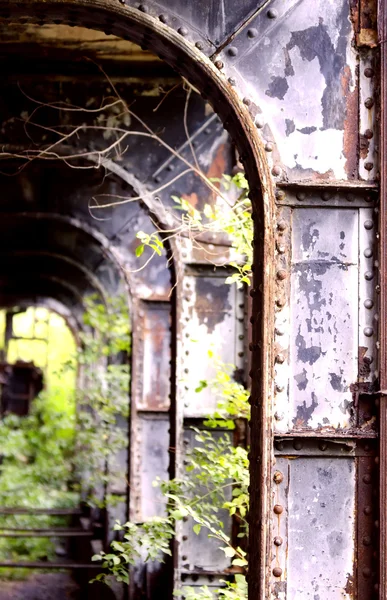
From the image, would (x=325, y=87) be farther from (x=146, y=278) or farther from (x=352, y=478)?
(x=146, y=278)

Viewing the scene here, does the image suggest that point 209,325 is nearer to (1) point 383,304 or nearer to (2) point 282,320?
(2) point 282,320

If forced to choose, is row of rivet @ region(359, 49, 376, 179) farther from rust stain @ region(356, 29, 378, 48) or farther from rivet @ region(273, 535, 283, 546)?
rivet @ region(273, 535, 283, 546)

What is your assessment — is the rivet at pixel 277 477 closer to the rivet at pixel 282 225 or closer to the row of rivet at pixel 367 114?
the rivet at pixel 282 225

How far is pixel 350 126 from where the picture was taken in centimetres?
471

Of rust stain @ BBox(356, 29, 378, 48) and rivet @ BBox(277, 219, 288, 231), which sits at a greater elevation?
rust stain @ BBox(356, 29, 378, 48)

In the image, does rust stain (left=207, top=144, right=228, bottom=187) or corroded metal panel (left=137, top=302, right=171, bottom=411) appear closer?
rust stain (left=207, top=144, right=228, bottom=187)

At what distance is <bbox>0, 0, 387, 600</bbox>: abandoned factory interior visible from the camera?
451 cm

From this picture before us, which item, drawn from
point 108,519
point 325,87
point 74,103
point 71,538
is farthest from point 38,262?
point 325,87

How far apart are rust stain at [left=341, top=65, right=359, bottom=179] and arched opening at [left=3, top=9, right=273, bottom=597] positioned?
47cm

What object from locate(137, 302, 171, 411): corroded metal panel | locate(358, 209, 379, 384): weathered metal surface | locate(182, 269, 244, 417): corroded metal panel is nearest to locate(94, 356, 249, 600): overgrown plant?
locate(182, 269, 244, 417): corroded metal panel

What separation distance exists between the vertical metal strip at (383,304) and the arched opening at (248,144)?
584mm

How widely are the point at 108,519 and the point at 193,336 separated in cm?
580

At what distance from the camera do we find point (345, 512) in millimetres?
4520

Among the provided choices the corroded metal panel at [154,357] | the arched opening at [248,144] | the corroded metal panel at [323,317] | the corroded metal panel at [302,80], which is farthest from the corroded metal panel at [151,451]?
the corroded metal panel at [302,80]
